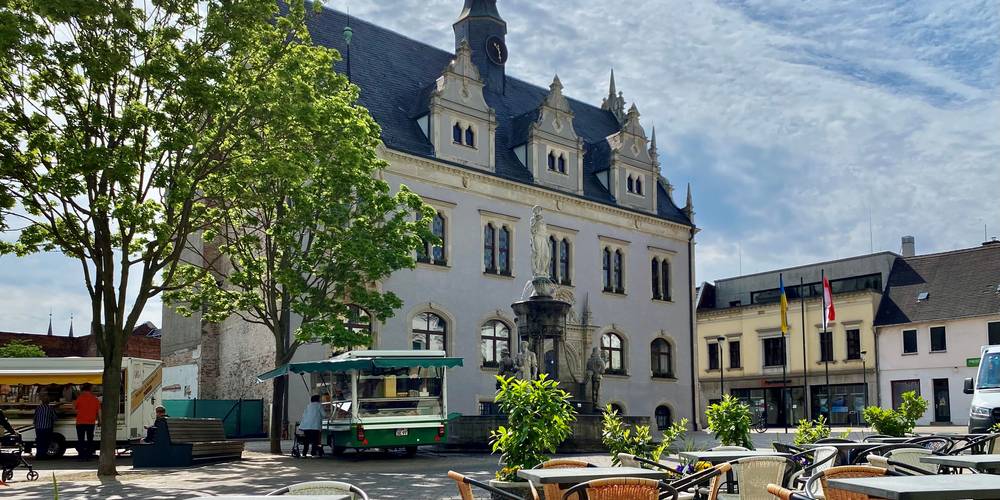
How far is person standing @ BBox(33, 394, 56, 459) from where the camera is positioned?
24.8 meters

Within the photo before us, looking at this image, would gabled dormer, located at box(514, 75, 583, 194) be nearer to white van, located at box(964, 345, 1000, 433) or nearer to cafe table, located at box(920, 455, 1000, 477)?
white van, located at box(964, 345, 1000, 433)

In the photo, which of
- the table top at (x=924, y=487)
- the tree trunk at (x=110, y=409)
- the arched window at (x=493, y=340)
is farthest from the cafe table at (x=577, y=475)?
the arched window at (x=493, y=340)

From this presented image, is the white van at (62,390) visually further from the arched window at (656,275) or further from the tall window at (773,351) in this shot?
the tall window at (773,351)

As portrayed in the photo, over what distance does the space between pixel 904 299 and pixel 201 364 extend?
39.3m

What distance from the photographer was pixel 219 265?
122 feet

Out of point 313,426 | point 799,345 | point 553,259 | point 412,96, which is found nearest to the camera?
point 313,426

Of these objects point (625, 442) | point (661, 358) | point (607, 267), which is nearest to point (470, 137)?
point (607, 267)

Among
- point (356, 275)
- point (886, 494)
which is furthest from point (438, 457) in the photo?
point (886, 494)

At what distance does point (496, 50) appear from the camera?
4600cm

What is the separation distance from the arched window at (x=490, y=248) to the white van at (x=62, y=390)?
15.5 m

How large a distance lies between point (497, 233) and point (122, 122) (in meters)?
22.7

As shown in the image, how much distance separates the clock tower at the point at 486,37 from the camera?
45.4 meters

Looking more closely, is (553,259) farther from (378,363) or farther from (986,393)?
(986,393)

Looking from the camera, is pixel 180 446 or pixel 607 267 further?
pixel 607 267
